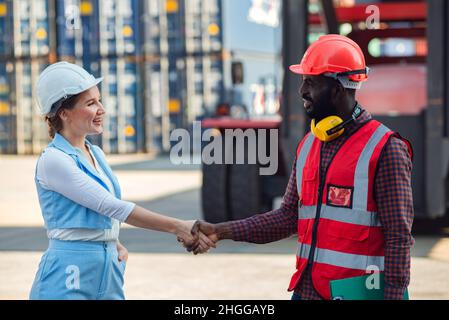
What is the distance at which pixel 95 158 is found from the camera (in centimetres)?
360

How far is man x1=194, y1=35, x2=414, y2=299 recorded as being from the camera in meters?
2.99

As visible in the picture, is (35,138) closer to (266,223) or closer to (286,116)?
(286,116)

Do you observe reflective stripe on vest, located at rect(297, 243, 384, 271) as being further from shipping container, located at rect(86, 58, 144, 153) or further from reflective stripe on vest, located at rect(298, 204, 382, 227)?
shipping container, located at rect(86, 58, 144, 153)

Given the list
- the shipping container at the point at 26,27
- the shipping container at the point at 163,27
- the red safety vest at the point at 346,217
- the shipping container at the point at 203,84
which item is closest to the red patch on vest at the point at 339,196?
the red safety vest at the point at 346,217

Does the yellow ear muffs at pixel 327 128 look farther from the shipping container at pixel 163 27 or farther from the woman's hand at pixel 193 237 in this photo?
the shipping container at pixel 163 27

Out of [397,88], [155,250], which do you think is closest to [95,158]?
[155,250]

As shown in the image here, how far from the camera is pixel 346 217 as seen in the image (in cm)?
305

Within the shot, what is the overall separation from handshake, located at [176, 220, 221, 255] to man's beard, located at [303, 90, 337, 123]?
76 cm

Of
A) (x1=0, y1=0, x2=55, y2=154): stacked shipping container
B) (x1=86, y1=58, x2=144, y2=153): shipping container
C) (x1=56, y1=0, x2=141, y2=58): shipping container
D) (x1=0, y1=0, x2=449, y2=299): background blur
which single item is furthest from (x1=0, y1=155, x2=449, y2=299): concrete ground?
(x1=0, y1=0, x2=55, y2=154): stacked shipping container

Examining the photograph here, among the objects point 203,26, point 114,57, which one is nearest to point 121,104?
point 114,57

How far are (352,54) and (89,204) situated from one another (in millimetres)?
1038

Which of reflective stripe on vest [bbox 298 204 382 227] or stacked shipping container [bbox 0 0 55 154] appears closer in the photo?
reflective stripe on vest [bbox 298 204 382 227]

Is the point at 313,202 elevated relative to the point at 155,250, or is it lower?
elevated

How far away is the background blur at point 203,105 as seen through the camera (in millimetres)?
8242
